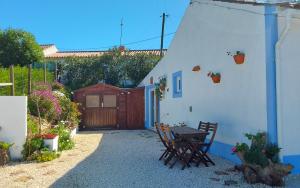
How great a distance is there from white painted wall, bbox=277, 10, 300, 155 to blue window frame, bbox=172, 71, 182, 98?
6.24 m

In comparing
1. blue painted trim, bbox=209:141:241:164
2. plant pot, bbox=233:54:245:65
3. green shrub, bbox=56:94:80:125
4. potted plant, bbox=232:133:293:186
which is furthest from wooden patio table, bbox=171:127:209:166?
green shrub, bbox=56:94:80:125

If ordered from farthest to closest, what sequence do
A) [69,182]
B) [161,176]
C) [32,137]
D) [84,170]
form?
[32,137] < [84,170] < [161,176] < [69,182]

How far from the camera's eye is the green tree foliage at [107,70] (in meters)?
23.9

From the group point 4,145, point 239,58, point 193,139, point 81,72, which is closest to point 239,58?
point 239,58

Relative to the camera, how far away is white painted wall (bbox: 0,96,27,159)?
30.9 feet

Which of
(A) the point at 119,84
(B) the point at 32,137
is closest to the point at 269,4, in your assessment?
(B) the point at 32,137

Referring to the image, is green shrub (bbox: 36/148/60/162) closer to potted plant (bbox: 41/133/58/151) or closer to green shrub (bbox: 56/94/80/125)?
potted plant (bbox: 41/133/58/151)

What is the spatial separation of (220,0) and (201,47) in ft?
7.01

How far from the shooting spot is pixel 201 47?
35.8 ft

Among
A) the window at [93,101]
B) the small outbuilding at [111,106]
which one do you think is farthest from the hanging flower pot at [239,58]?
the window at [93,101]

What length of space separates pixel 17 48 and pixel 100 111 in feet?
27.7

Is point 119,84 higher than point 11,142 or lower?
higher

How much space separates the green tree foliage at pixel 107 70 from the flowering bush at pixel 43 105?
399 inches

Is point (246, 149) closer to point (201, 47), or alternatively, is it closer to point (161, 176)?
point (161, 176)
